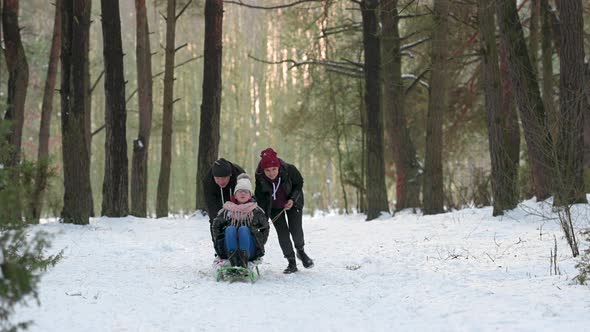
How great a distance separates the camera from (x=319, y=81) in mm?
24203

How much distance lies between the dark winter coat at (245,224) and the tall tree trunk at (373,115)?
387 inches

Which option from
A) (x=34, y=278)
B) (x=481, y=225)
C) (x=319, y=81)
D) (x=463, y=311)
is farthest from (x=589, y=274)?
(x=319, y=81)

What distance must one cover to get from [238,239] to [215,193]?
34.8 inches

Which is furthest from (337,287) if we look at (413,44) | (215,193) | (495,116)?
(413,44)

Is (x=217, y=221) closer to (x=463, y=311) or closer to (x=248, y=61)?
(x=463, y=311)

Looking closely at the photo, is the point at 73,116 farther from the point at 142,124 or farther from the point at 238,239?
the point at 238,239

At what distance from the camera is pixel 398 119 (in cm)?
1959

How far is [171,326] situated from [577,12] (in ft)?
31.9

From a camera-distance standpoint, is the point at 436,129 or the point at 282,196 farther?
the point at 436,129

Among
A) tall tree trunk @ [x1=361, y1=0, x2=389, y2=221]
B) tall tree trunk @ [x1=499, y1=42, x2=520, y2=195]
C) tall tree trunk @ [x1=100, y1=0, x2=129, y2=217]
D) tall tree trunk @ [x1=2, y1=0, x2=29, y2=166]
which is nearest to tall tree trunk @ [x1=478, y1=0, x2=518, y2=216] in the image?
tall tree trunk @ [x1=499, y1=42, x2=520, y2=195]

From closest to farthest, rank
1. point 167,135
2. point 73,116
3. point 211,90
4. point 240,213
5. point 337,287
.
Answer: point 337,287
point 240,213
point 73,116
point 211,90
point 167,135

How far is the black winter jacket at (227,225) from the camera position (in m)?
8.72

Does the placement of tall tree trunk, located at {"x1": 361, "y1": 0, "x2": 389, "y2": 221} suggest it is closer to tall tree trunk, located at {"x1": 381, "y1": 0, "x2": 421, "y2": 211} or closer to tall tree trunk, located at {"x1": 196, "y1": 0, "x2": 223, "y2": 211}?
tall tree trunk, located at {"x1": 381, "y1": 0, "x2": 421, "y2": 211}

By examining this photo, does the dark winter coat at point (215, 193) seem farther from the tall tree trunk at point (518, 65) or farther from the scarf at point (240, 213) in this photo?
the tall tree trunk at point (518, 65)
